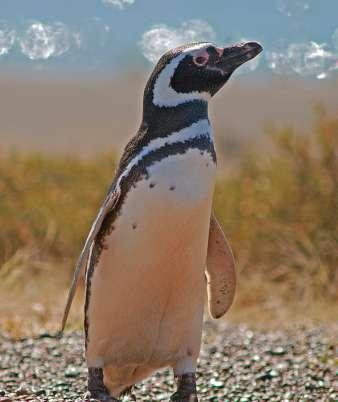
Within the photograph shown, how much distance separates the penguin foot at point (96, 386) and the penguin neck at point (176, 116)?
0.99m

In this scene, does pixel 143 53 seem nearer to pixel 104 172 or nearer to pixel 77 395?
pixel 77 395

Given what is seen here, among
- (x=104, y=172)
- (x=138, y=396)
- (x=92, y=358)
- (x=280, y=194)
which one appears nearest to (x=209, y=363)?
(x=138, y=396)

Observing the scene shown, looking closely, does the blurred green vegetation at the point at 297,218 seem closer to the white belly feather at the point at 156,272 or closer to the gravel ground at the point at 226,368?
the gravel ground at the point at 226,368

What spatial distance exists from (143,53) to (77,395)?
159cm

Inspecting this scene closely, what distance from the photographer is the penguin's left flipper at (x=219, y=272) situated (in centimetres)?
435

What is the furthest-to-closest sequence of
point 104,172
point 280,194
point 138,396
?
1. point 104,172
2. point 280,194
3. point 138,396

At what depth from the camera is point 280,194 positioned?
946cm

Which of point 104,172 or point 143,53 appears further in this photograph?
point 104,172

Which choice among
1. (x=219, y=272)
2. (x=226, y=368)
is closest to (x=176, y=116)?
(x=219, y=272)

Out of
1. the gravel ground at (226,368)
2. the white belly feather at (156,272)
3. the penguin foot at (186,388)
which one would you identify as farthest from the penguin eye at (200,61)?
the gravel ground at (226,368)

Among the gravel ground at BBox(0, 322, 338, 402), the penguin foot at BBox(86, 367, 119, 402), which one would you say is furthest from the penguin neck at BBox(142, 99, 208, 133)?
the gravel ground at BBox(0, 322, 338, 402)

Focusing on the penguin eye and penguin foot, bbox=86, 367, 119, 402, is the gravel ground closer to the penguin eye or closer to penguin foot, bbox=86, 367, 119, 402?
penguin foot, bbox=86, 367, 119, 402

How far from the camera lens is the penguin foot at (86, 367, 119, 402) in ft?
13.4

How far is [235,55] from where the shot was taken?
4012 millimetres
